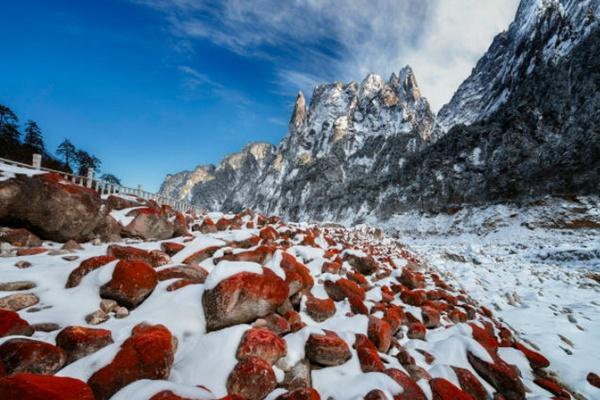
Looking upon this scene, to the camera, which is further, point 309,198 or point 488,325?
point 309,198

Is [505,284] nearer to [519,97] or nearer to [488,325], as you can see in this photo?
[488,325]

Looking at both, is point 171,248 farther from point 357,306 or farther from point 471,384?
point 471,384

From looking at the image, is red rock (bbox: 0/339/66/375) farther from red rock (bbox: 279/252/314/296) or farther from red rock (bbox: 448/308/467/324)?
red rock (bbox: 448/308/467/324)

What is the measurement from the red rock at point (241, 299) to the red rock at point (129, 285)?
2.82 ft

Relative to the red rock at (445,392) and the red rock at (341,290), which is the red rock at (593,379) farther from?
the red rock at (341,290)

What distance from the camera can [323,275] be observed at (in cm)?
556

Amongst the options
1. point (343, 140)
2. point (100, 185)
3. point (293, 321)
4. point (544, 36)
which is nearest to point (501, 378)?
point (293, 321)

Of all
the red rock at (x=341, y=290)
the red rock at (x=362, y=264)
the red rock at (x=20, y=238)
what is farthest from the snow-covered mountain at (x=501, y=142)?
the red rock at (x=20, y=238)

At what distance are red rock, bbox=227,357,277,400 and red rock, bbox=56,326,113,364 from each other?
1.24 meters

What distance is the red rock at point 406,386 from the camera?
2.55 m

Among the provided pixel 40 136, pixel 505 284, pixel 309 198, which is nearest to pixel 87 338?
pixel 505 284

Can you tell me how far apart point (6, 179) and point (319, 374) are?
23.9 ft

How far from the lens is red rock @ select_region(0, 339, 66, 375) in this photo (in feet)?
6.22

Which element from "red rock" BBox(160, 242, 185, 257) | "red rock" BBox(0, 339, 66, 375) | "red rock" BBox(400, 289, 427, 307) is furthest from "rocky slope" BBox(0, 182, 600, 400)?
"red rock" BBox(400, 289, 427, 307)
